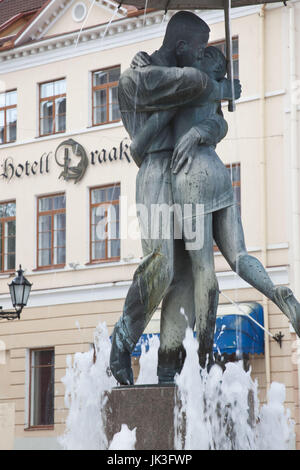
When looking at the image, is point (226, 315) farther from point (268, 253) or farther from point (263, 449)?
point (263, 449)

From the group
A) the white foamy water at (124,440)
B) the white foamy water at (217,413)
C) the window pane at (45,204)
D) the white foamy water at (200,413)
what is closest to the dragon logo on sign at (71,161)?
the window pane at (45,204)

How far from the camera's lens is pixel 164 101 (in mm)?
6652

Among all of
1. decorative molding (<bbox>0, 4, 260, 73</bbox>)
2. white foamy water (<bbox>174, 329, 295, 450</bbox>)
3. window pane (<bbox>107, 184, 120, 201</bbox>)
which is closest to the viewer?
white foamy water (<bbox>174, 329, 295, 450</bbox>)

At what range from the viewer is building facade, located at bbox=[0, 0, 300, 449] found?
20938 mm

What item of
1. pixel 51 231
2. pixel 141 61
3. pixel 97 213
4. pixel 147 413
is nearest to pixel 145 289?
pixel 147 413

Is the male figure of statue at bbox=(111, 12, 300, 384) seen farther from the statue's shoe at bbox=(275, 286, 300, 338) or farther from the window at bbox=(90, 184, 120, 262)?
the window at bbox=(90, 184, 120, 262)

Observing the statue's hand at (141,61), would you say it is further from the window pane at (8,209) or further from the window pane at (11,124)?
the window pane at (11,124)

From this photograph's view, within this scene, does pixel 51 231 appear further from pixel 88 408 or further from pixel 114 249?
pixel 88 408

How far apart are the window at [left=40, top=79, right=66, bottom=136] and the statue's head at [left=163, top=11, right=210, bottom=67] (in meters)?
18.4

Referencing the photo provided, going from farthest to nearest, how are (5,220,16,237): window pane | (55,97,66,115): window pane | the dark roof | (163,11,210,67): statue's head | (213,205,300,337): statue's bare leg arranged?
the dark roof, (5,220,16,237): window pane, (55,97,66,115): window pane, (163,11,210,67): statue's head, (213,205,300,337): statue's bare leg

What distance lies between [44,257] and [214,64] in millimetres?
18202

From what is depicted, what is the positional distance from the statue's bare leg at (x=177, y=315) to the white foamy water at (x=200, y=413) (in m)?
0.09

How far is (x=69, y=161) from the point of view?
24828 mm

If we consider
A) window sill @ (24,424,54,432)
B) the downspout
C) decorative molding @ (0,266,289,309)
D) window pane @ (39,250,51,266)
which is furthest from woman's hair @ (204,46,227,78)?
window pane @ (39,250,51,266)
